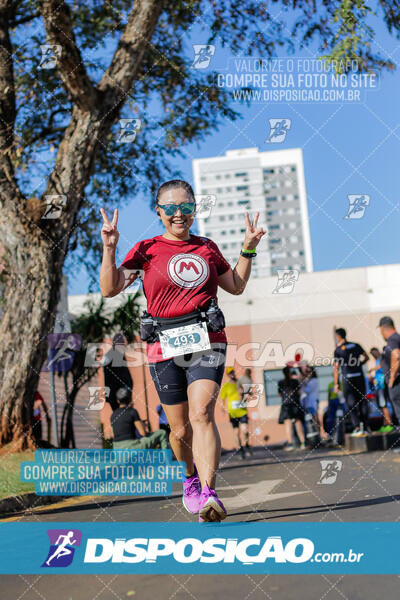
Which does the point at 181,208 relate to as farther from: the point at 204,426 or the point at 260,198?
the point at 260,198

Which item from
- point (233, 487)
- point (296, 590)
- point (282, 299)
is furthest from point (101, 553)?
point (282, 299)

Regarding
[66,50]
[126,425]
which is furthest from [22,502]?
[66,50]

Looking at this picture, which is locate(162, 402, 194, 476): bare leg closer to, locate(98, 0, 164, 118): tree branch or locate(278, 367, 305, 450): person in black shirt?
locate(98, 0, 164, 118): tree branch

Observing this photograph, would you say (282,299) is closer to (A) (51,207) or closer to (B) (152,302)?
(A) (51,207)

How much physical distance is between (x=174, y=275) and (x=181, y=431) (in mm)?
962

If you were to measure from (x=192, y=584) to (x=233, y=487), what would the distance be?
4.14 metres

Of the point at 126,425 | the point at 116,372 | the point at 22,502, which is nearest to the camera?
the point at 22,502

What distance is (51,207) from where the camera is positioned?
31.8 feet

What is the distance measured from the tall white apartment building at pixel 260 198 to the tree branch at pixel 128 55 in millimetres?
125127

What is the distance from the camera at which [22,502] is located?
6.96 meters

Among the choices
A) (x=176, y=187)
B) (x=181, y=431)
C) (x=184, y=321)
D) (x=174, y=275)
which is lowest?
(x=181, y=431)

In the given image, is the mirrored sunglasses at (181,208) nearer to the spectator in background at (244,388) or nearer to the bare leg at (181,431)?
the bare leg at (181,431)

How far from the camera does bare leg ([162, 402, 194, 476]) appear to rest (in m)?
4.25

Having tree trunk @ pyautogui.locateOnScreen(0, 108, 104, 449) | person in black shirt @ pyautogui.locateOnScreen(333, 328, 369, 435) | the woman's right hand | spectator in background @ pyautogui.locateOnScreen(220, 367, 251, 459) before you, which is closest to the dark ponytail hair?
the woman's right hand
